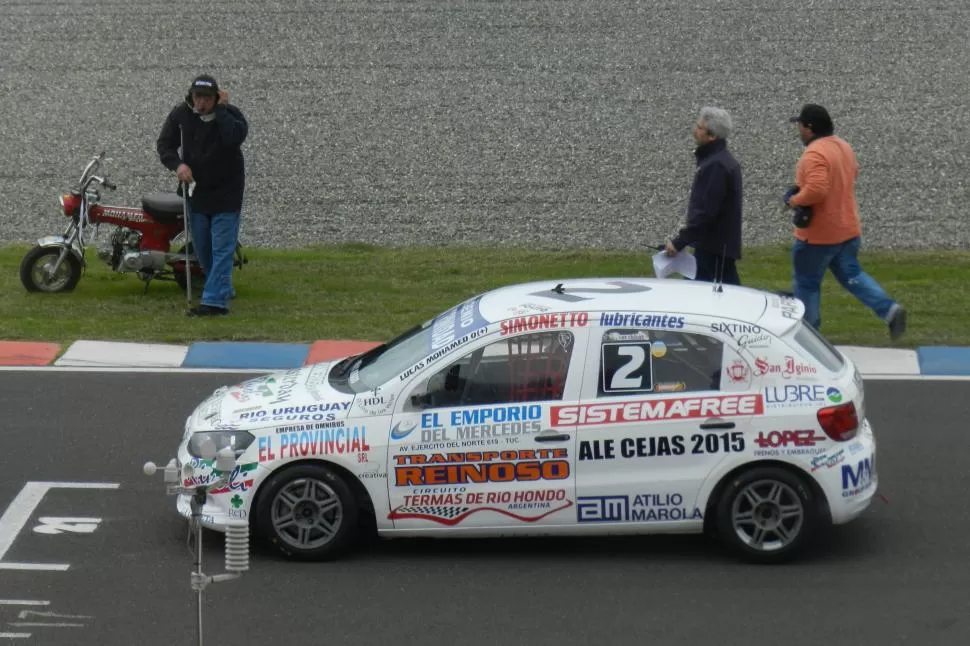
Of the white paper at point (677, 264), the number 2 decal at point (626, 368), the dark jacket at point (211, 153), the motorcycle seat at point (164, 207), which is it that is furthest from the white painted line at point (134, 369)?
the number 2 decal at point (626, 368)

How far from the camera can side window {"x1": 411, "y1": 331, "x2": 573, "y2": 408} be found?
7770 millimetres

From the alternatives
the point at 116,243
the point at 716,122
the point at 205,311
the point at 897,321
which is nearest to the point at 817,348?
the point at 716,122

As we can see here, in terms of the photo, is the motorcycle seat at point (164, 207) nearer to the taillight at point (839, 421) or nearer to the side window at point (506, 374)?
the side window at point (506, 374)

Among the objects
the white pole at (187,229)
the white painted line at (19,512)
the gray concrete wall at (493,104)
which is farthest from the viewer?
the gray concrete wall at (493,104)

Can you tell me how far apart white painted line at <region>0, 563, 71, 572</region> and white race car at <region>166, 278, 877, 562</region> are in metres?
0.80

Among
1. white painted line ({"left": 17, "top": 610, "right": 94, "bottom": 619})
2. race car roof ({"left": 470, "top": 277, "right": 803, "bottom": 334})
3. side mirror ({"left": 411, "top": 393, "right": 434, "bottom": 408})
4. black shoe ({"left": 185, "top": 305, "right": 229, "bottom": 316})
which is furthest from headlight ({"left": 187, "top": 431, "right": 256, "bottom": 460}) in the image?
black shoe ({"left": 185, "top": 305, "right": 229, "bottom": 316})

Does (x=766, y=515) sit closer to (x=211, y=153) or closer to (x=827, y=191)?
(x=827, y=191)

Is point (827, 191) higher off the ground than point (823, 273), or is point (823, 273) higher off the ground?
point (827, 191)

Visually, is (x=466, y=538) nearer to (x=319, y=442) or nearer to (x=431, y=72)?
(x=319, y=442)

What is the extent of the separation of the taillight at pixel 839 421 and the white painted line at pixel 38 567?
4047mm

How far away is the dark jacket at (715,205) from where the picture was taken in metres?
11.1

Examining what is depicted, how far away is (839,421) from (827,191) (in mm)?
4309

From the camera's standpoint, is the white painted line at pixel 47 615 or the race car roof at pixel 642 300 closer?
the white painted line at pixel 47 615

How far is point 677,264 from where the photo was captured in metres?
11.3
